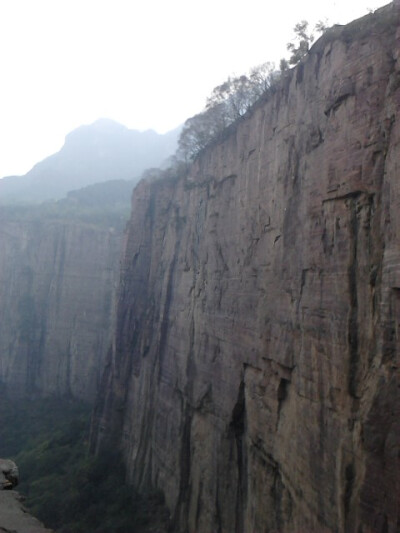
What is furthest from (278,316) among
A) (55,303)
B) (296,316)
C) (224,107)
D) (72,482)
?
(55,303)

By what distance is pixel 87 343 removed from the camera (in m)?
39.2

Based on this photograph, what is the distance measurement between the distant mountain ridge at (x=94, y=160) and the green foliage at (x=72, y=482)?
41617 mm

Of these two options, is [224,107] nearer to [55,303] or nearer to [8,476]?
[8,476]

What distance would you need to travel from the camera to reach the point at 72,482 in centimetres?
2448

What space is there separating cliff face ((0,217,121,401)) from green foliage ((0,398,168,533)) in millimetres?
4827

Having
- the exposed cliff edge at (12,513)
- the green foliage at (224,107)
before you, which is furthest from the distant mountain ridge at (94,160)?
the exposed cliff edge at (12,513)

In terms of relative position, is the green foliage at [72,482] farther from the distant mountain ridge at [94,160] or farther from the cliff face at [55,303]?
the distant mountain ridge at [94,160]

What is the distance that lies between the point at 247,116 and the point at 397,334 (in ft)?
33.7

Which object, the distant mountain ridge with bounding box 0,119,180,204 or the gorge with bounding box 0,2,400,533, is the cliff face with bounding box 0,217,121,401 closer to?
the gorge with bounding box 0,2,400,533

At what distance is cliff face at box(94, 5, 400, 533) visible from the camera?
891 centimetres

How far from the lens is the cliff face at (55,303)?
39281 mm

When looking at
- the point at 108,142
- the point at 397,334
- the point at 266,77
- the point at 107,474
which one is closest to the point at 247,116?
the point at 266,77

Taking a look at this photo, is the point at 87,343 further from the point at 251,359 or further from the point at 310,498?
the point at 310,498

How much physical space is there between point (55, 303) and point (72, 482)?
18988 millimetres
